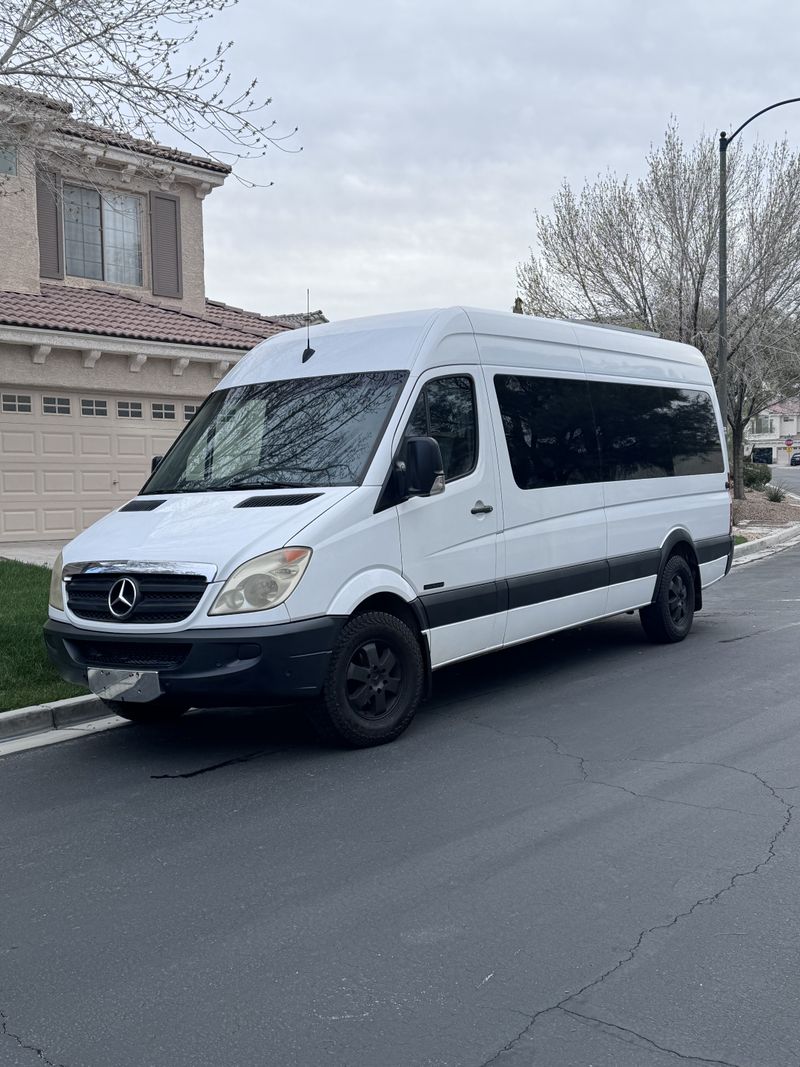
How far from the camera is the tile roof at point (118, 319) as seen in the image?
54.4 feet

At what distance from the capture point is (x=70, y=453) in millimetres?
17406

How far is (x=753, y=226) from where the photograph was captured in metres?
22.9

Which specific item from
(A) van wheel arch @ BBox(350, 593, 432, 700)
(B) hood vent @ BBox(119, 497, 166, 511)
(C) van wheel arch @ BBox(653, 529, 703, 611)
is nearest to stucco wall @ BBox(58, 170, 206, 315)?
(C) van wheel arch @ BBox(653, 529, 703, 611)

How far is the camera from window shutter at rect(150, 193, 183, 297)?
1964cm

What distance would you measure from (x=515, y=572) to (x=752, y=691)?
1.85 meters

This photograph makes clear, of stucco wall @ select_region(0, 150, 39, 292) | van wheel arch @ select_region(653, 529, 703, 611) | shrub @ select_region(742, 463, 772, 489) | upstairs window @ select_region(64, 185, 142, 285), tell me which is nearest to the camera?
van wheel arch @ select_region(653, 529, 703, 611)

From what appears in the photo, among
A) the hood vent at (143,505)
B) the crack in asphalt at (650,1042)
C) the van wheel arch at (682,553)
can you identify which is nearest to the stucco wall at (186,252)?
the van wheel arch at (682,553)

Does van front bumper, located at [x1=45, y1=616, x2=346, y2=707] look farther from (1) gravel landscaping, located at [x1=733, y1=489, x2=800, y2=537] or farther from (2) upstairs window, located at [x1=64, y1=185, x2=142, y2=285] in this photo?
(1) gravel landscaping, located at [x1=733, y1=489, x2=800, y2=537]

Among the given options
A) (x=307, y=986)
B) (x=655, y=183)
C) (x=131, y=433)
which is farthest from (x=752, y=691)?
(x=655, y=183)

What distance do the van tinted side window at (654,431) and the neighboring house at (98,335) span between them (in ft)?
29.3

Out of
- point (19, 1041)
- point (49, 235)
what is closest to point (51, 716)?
point (19, 1041)

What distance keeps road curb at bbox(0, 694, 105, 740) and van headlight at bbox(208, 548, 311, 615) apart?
1923 mm

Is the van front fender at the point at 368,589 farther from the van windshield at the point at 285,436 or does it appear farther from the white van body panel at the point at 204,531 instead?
the van windshield at the point at 285,436

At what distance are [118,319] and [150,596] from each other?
498 inches
